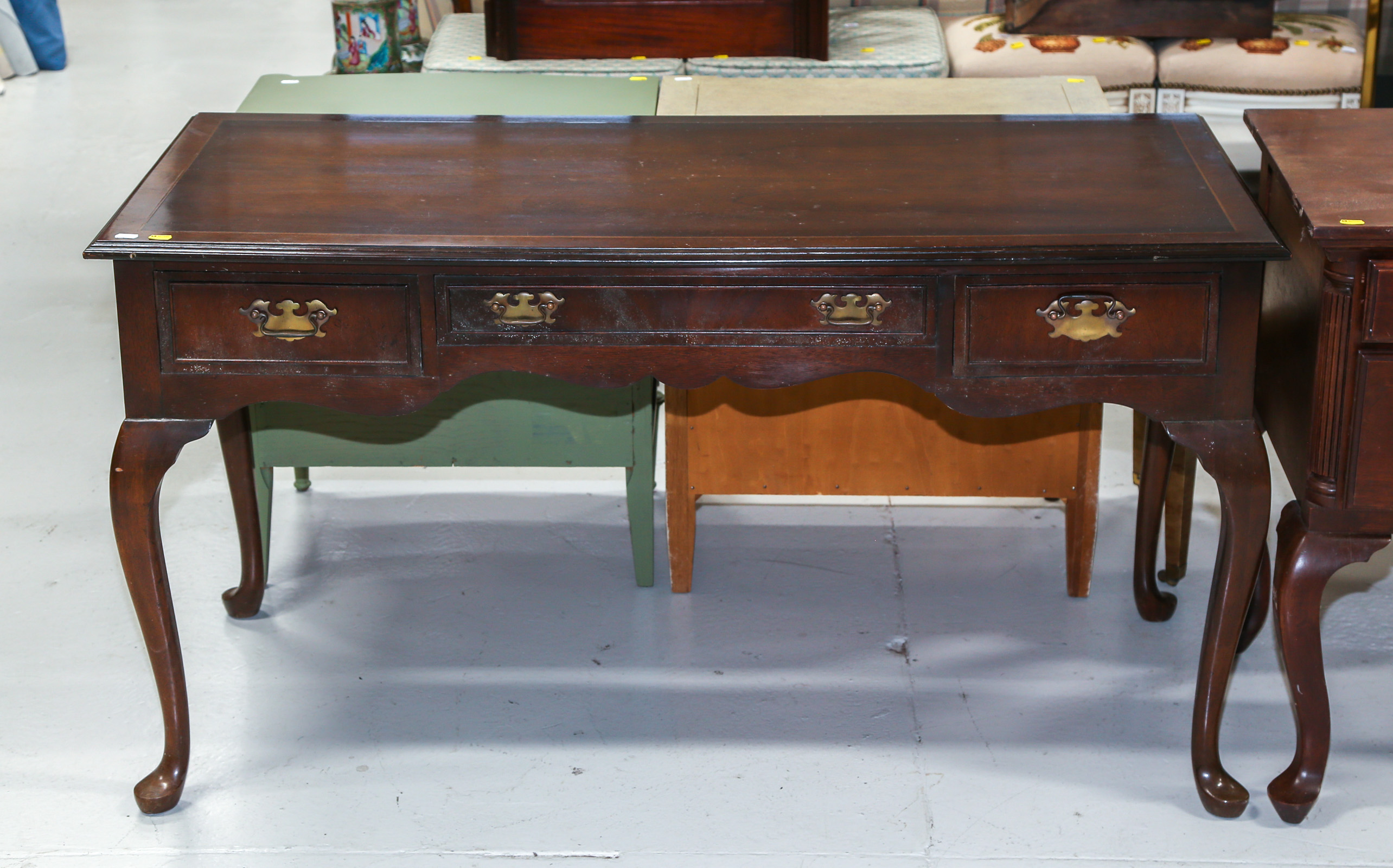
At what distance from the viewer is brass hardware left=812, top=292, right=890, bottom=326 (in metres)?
1.76

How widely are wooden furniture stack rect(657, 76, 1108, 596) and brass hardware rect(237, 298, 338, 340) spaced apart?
0.78 m

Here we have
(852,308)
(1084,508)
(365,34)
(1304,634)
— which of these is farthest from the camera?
(365,34)

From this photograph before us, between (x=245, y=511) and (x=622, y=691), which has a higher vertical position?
(x=245, y=511)

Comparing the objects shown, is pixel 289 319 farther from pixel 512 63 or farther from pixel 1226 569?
A: pixel 512 63

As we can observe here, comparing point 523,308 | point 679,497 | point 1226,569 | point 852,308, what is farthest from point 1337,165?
point 679,497

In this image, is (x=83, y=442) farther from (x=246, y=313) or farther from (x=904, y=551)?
(x=904, y=551)

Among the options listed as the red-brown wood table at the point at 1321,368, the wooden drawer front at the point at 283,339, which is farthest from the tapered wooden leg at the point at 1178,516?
the wooden drawer front at the point at 283,339

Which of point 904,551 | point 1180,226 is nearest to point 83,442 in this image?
point 904,551

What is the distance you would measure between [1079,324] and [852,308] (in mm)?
277

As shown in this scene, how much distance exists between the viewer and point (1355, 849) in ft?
6.34

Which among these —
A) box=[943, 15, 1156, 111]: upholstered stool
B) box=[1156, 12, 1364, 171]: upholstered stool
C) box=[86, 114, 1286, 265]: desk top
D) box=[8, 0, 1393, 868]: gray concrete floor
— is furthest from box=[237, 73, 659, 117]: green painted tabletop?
box=[1156, 12, 1364, 171]: upholstered stool

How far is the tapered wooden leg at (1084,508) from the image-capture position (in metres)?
2.40

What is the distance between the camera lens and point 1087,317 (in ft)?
5.75

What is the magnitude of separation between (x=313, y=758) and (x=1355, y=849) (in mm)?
1475
